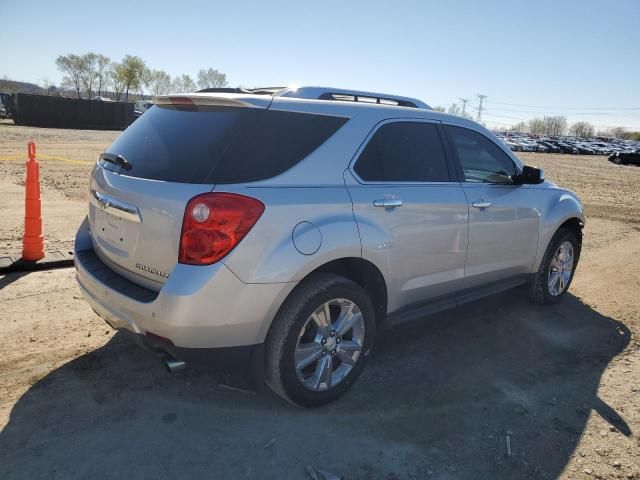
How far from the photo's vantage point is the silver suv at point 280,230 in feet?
8.57

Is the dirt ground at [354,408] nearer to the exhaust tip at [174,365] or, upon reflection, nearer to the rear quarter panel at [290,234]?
the exhaust tip at [174,365]

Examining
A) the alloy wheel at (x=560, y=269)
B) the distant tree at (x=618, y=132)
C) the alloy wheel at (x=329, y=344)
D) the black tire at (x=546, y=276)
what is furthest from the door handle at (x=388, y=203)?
the distant tree at (x=618, y=132)

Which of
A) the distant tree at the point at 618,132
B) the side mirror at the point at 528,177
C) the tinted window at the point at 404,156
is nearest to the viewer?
the tinted window at the point at 404,156

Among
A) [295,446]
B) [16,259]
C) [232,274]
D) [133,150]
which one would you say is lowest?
[295,446]

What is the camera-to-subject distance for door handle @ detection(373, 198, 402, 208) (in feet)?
10.6

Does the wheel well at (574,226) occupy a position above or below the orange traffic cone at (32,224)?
above

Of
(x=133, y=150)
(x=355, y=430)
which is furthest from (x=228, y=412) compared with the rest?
(x=133, y=150)

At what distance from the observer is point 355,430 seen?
9.76ft

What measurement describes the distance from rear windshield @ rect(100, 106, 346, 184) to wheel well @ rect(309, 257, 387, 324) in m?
0.73

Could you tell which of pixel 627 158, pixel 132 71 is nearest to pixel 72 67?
pixel 132 71

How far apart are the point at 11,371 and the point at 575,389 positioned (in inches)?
153

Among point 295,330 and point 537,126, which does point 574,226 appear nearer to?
point 295,330

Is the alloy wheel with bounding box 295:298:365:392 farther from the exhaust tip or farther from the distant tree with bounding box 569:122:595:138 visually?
the distant tree with bounding box 569:122:595:138

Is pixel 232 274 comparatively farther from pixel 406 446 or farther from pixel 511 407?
pixel 511 407
